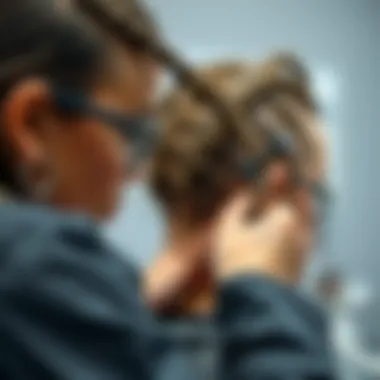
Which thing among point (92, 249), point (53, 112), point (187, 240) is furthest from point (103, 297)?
point (187, 240)

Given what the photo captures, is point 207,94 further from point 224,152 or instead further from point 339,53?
point 339,53

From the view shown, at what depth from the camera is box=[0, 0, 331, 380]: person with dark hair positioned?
1.21 ft

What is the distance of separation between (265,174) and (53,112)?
0.16 metres

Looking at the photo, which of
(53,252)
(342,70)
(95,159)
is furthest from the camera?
(342,70)

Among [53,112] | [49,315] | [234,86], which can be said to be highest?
[234,86]

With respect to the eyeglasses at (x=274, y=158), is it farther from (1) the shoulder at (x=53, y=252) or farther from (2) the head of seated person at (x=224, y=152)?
(1) the shoulder at (x=53, y=252)

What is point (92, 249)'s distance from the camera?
407 millimetres

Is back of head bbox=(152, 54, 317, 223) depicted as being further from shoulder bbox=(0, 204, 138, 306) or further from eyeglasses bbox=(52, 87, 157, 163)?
shoulder bbox=(0, 204, 138, 306)

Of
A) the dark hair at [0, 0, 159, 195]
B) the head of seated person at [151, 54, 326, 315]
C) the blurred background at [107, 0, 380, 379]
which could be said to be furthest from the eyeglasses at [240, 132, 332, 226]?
the blurred background at [107, 0, 380, 379]

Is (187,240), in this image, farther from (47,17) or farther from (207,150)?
(47,17)

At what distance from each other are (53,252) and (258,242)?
23 centimetres

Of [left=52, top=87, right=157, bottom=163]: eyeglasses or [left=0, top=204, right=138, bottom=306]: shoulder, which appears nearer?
[left=0, top=204, right=138, bottom=306]: shoulder

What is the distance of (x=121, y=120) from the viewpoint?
54 cm

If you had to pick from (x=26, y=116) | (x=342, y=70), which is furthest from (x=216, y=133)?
(x=342, y=70)
